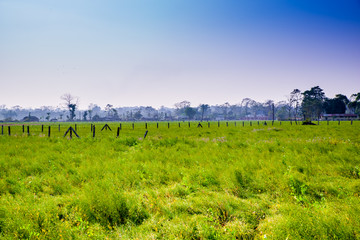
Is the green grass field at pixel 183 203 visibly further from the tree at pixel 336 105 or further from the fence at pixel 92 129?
the tree at pixel 336 105

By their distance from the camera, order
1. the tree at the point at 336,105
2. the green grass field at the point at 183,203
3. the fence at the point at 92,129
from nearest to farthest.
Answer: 1. the green grass field at the point at 183,203
2. the fence at the point at 92,129
3. the tree at the point at 336,105

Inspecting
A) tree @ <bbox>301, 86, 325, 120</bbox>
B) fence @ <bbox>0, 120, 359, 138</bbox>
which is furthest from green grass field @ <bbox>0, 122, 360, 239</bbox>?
tree @ <bbox>301, 86, 325, 120</bbox>

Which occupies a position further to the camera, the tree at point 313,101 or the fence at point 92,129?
the tree at point 313,101

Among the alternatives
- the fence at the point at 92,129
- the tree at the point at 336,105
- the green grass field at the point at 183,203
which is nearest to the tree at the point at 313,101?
the tree at the point at 336,105

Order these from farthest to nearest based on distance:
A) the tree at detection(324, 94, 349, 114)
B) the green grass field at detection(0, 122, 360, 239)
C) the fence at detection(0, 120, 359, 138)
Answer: the tree at detection(324, 94, 349, 114) < the fence at detection(0, 120, 359, 138) < the green grass field at detection(0, 122, 360, 239)

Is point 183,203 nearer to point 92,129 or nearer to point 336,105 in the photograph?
point 92,129

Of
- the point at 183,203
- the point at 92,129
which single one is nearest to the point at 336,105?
the point at 92,129

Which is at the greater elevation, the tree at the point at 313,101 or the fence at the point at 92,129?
the tree at the point at 313,101

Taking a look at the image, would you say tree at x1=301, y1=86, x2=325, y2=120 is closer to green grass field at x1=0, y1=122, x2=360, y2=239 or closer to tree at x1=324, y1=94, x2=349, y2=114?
tree at x1=324, y1=94, x2=349, y2=114

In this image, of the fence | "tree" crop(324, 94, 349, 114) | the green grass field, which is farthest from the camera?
"tree" crop(324, 94, 349, 114)

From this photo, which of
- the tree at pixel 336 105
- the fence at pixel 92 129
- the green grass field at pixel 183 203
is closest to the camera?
the green grass field at pixel 183 203

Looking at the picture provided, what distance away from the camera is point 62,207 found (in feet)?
15.3

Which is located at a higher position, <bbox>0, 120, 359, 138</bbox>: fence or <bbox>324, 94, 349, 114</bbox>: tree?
<bbox>324, 94, 349, 114</bbox>: tree

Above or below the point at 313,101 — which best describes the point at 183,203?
below
